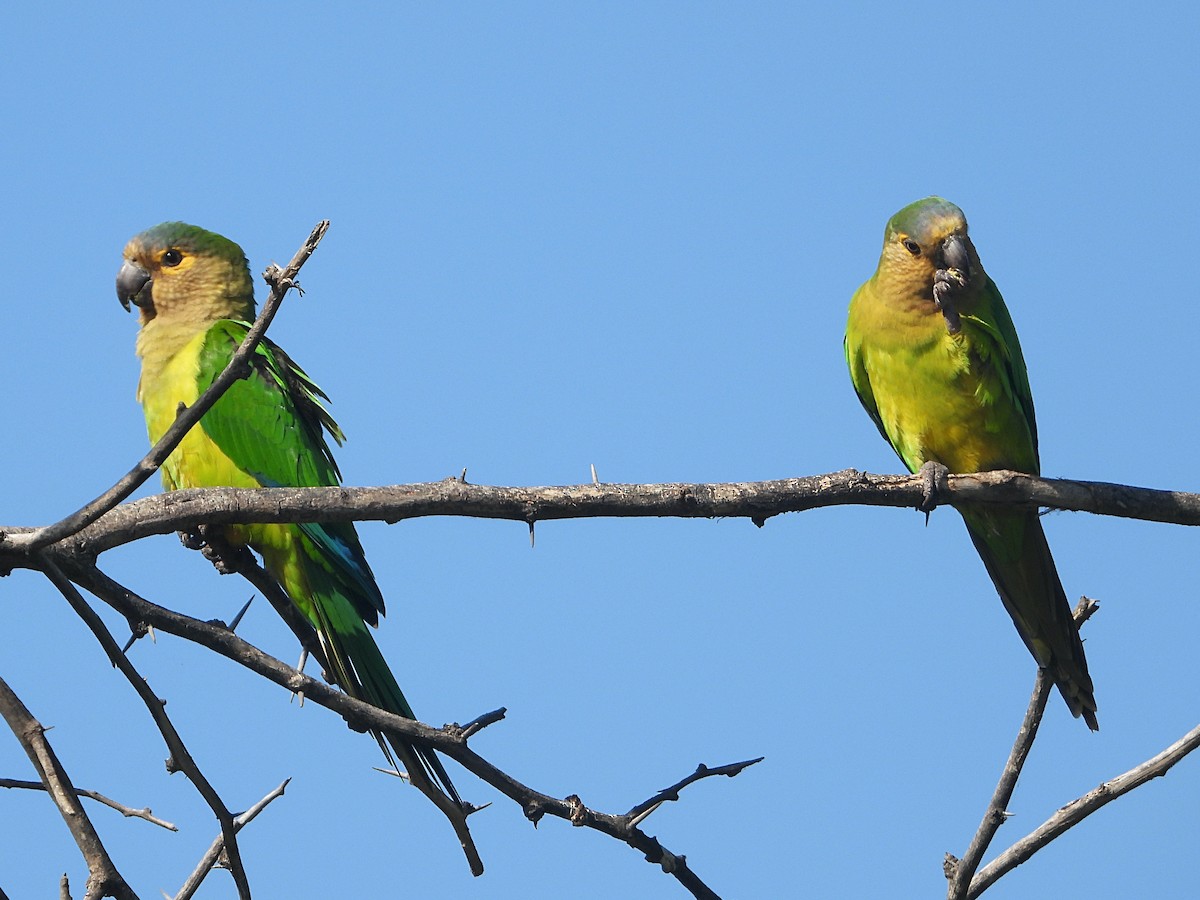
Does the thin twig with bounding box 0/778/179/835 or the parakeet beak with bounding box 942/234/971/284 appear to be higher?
the parakeet beak with bounding box 942/234/971/284

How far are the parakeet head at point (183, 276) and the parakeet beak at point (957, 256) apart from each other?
3760mm

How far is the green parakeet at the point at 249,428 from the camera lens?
18.3ft

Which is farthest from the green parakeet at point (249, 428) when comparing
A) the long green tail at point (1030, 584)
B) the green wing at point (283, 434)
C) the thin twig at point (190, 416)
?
the long green tail at point (1030, 584)

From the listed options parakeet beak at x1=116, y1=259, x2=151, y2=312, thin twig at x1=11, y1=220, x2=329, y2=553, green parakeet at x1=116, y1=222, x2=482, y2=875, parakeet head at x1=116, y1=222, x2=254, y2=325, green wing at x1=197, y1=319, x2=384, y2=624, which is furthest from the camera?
parakeet beak at x1=116, y1=259, x2=151, y2=312

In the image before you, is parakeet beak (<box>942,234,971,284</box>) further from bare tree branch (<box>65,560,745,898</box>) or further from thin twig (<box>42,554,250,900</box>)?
thin twig (<box>42,554,250,900</box>)

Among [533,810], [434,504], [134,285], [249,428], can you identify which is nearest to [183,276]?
[134,285]

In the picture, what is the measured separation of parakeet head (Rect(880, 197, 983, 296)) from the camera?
19.9 feet

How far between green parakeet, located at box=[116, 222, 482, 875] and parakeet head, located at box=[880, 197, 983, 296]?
3016 mm

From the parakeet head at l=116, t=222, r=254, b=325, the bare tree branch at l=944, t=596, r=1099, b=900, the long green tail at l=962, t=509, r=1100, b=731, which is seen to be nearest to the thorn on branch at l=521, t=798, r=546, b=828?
the bare tree branch at l=944, t=596, r=1099, b=900

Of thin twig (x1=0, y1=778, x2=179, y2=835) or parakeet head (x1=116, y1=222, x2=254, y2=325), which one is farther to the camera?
parakeet head (x1=116, y1=222, x2=254, y2=325)

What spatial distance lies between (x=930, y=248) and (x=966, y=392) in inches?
31.3

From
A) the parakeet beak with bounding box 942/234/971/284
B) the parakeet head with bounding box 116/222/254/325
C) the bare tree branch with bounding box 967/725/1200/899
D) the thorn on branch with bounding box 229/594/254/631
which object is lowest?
the bare tree branch with bounding box 967/725/1200/899

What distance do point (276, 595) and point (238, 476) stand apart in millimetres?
737

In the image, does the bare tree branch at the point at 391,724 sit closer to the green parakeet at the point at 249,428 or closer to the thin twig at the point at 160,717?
the thin twig at the point at 160,717
